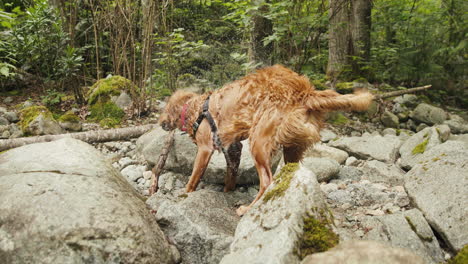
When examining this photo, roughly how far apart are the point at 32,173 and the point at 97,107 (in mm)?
5277

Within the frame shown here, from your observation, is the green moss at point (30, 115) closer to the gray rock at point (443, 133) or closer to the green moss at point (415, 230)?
the green moss at point (415, 230)

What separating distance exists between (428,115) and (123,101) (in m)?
8.82

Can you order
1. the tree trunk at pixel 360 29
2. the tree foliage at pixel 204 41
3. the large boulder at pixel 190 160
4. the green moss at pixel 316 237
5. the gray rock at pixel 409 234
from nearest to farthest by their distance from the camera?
1. the green moss at pixel 316 237
2. the gray rock at pixel 409 234
3. the large boulder at pixel 190 160
4. the tree foliage at pixel 204 41
5. the tree trunk at pixel 360 29

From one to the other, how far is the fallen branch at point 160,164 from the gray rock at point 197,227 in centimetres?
122

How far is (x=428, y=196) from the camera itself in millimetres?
2816

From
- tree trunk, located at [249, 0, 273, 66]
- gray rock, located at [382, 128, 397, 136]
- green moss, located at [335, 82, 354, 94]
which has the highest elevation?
tree trunk, located at [249, 0, 273, 66]

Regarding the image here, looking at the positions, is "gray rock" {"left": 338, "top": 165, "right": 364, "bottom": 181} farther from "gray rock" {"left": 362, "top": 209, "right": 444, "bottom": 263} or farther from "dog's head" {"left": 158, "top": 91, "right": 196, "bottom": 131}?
"dog's head" {"left": 158, "top": 91, "right": 196, "bottom": 131}

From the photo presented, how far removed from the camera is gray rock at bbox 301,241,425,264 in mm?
1340

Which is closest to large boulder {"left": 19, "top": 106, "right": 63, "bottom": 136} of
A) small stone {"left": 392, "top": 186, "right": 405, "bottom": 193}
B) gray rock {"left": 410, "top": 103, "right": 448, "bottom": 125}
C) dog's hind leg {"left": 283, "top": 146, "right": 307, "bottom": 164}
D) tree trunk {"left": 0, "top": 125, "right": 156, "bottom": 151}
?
tree trunk {"left": 0, "top": 125, "right": 156, "bottom": 151}

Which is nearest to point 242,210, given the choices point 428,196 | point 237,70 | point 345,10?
point 428,196

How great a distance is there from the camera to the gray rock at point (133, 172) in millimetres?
4895

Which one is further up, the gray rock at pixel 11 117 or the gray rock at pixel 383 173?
the gray rock at pixel 11 117

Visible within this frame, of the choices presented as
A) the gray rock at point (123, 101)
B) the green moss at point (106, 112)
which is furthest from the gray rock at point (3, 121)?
the gray rock at point (123, 101)

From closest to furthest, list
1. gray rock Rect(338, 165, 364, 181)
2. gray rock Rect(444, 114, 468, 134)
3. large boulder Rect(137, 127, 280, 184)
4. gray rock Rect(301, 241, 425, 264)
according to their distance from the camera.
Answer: gray rock Rect(301, 241, 425, 264)
large boulder Rect(137, 127, 280, 184)
gray rock Rect(338, 165, 364, 181)
gray rock Rect(444, 114, 468, 134)
